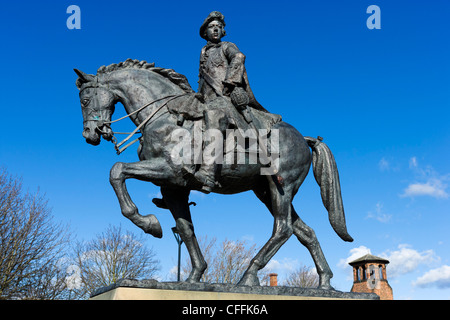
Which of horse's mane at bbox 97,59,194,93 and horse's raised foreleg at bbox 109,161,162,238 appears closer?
horse's raised foreleg at bbox 109,161,162,238

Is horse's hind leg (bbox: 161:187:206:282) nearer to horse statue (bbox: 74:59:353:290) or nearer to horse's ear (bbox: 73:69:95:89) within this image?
horse statue (bbox: 74:59:353:290)

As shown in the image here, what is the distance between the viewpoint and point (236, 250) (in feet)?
115

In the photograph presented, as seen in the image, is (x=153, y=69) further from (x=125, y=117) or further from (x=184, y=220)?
(x=184, y=220)

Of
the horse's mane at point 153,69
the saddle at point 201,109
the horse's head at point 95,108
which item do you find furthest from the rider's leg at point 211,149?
the horse's head at point 95,108

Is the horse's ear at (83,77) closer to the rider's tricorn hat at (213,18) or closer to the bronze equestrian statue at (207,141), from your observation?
the bronze equestrian statue at (207,141)

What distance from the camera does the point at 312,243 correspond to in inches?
337

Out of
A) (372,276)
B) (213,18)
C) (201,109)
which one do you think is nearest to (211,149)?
(201,109)

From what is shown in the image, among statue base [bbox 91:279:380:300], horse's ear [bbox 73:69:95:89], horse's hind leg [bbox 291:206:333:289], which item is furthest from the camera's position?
horse's hind leg [bbox 291:206:333:289]

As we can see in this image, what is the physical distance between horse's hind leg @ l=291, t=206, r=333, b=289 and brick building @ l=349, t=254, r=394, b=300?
45390 mm

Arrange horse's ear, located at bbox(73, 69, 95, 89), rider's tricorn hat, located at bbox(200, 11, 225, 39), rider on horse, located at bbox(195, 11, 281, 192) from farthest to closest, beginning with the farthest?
rider's tricorn hat, located at bbox(200, 11, 225, 39) → horse's ear, located at bbox(73, 69, 95, 89) → rider on horse, located at bbox(195, 11, 281, 192)

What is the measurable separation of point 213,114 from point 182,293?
273 cm

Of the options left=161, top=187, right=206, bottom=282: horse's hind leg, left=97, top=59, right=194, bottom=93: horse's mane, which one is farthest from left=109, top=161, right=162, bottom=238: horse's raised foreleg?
left=97, top=59, right=194, bottom=93: horse's mane

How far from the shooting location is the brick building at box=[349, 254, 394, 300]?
51.3 meters
